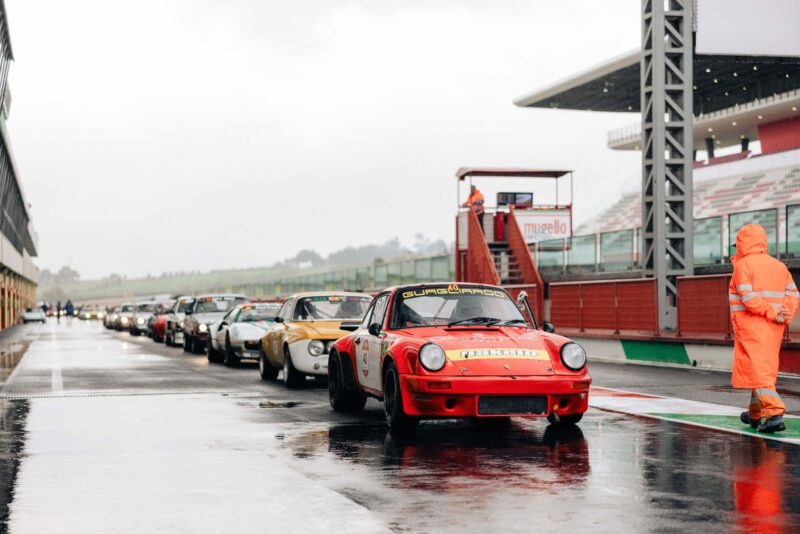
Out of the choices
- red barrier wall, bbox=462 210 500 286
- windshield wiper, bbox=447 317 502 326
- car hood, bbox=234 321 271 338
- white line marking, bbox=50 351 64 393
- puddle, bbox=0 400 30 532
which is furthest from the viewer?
red barrier wall, bbox=462 210 500 286

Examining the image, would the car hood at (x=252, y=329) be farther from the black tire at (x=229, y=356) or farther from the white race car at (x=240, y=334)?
the black tire at (x=229, y=356)

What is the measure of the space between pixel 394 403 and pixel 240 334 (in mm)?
11616

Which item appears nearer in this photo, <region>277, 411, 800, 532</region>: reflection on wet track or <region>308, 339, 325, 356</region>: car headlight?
<region>277, 411, 800, 532</region>: reflection on wet track

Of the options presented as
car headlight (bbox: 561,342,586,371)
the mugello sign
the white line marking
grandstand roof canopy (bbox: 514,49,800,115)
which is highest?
grandstand roof canopy (bbox: 514,49,800,115)

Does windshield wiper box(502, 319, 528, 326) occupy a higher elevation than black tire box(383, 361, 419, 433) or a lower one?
higher

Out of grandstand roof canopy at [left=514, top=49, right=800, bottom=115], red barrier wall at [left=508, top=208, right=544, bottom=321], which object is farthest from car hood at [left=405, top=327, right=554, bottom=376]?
grandstand roof canopy at [left=514, top=49, right=800, bottom=115]

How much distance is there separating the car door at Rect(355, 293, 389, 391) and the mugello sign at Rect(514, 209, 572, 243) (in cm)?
2592

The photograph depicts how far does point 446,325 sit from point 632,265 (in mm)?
20735

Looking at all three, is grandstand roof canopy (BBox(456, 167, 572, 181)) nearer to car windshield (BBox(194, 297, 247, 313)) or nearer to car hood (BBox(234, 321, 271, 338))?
car windshield (BBox(194, 297, 247, 313))

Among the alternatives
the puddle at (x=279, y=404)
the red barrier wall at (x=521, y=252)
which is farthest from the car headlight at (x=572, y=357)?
the red barrier wall at (x=521, y=252)

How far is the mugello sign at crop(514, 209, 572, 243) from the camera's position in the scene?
38.5 metres

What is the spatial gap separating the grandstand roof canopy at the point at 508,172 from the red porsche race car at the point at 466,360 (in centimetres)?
2812

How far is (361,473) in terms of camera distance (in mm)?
8195

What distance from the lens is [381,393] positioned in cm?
1124
